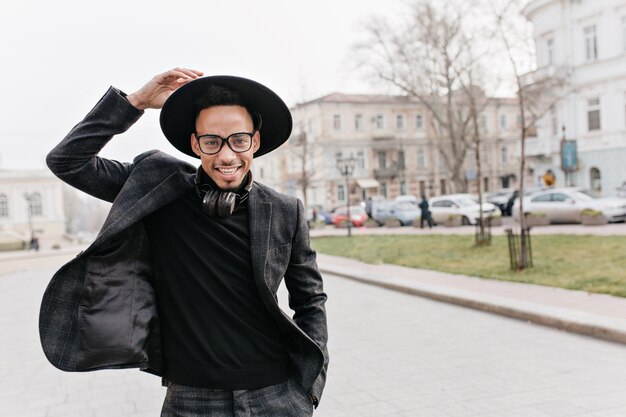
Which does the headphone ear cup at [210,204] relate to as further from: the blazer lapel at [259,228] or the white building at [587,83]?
the white building at [587,83]

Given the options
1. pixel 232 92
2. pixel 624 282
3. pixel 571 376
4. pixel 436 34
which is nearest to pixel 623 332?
pixel 571 376

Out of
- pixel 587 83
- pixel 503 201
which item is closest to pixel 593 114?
pixel 587 83

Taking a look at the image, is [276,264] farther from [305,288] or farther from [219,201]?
[219,201]

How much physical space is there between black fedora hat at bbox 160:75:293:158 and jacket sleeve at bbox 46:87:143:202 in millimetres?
131

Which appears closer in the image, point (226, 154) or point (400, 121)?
point (226, 154)

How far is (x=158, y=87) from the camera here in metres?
2.10

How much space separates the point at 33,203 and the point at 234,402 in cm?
7859

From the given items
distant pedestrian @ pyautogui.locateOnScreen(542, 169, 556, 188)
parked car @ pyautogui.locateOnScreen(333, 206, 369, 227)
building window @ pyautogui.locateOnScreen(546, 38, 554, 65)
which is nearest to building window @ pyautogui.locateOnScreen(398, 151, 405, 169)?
parked car @ pyautogui.locateOnScreen(333, 206, 369, 227)

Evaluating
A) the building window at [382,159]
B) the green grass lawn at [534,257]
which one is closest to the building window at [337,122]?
the building window at [382,159]

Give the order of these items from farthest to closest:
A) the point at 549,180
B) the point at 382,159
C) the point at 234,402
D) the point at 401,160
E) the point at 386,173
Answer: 1. the point at 382,159
2. the point at 401,160
3. the point at 386,173
4. the point at 549,180
5. the point at 234,402

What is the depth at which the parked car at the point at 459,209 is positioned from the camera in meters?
26.9

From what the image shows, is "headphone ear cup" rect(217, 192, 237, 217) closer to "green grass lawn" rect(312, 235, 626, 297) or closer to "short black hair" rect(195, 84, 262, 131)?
"short black hair" rect(195, 84, 262, 131)

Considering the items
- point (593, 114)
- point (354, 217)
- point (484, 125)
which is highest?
point (484, 125)

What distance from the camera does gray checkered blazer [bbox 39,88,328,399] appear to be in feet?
6.23
